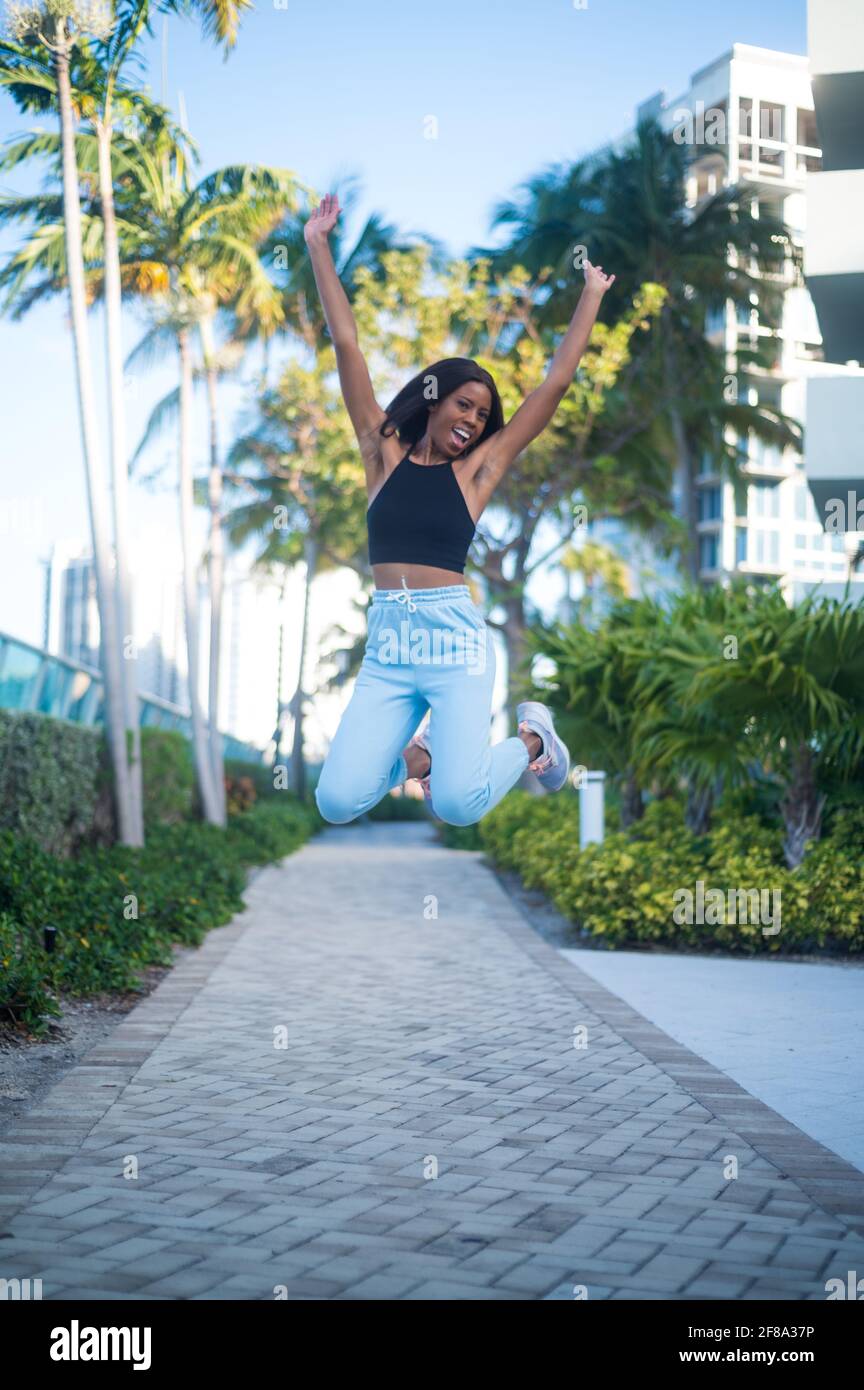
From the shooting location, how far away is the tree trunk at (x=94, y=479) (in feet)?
47.5

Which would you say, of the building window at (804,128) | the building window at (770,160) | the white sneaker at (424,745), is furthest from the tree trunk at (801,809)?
the building window at (770,160)

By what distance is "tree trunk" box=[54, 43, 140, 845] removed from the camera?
14.5 meters

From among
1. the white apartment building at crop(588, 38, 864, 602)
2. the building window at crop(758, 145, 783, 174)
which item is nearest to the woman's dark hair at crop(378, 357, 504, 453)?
the white apartment building at crop(588, 38, 864, 602)

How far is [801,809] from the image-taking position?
988 centimetres

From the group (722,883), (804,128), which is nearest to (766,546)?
(804,128)

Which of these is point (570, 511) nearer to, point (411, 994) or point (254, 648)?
point (411, 994)

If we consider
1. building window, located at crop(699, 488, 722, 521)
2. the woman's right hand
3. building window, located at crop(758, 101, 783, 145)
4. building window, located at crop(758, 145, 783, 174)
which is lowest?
the woman's right hand

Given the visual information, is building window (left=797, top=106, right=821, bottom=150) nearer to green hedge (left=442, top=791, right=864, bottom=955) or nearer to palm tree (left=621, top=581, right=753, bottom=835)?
palm tree (left=621, top=581, right=753, bottom=835)

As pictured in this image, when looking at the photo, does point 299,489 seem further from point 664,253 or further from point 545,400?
point 545,400

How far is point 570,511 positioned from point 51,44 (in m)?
13.6

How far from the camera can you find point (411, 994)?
777 centimetres

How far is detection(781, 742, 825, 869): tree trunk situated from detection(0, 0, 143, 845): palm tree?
799 centimetres

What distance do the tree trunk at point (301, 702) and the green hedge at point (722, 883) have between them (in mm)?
21136

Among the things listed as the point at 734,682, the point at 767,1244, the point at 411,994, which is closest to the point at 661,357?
the point at 734,682
